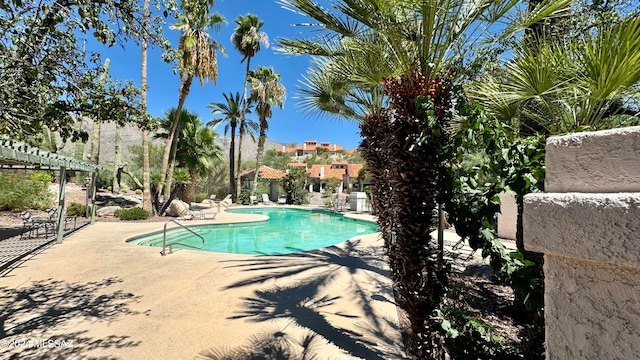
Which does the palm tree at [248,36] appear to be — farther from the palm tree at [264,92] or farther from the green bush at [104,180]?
the green bush at [104,180]

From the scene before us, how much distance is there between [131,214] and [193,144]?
9068 millimetres

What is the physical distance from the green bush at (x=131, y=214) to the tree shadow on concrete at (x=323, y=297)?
37.4 ft

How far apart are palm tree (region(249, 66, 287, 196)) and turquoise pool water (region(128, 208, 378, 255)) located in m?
11.7

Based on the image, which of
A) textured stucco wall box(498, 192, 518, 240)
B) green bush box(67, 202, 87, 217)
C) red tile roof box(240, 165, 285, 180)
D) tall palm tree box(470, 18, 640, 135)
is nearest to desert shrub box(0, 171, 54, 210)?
green bush box(67, 202, 87, 217)

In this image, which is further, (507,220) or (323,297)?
(507,220)

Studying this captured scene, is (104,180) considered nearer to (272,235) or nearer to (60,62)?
(272,235)

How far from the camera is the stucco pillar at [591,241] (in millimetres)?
1075

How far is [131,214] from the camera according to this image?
1583 centimetres

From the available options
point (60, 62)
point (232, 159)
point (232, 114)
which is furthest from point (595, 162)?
point (232, 114)

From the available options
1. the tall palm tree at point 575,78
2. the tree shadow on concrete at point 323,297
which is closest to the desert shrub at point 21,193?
the tree shadow on concrete at point 323,297

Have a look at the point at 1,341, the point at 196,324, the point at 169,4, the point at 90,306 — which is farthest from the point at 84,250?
the point at 169,4

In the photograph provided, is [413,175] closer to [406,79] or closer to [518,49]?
[406,79]

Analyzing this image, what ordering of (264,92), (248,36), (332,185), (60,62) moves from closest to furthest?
(60,62) < (248,36) < (264,92) < (332,185)

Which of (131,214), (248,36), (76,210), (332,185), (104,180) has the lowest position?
(131,214)
